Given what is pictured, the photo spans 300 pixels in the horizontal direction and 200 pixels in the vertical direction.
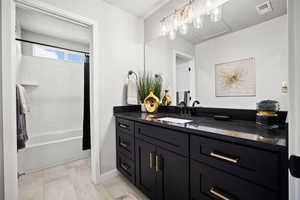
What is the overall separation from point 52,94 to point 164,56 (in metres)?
2.16

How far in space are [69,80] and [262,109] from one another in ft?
9.83

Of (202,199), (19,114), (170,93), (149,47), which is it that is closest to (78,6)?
(149,47)

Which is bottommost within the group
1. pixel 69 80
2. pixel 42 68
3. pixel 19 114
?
pixel 19 114

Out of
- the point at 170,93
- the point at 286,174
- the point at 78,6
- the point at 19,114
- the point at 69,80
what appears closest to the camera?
the point at 286,174

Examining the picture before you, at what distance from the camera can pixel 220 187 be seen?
78 cm

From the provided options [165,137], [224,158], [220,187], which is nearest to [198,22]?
[165,137]

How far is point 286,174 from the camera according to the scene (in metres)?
0.56

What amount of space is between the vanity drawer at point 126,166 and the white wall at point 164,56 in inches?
38.5

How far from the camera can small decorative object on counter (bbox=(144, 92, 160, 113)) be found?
1879 mm

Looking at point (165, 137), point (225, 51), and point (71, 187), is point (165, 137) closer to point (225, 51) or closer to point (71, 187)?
point (225, 51)

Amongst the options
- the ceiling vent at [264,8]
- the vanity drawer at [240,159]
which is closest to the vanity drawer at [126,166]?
the vanity drawer at [240,159]

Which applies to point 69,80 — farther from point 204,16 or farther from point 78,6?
point 204,16

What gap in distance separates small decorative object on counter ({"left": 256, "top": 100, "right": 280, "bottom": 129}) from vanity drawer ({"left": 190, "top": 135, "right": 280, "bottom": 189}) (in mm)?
385

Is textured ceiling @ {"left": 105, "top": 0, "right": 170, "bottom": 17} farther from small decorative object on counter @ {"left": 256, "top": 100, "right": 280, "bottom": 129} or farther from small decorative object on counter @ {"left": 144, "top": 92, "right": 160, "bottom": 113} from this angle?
small decorative object on counter @ {"left": 256, "top": 100, "right": 280, "bottom": 129}
